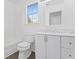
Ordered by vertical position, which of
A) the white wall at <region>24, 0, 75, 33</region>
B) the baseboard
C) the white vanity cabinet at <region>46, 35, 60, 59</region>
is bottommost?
the baseboard

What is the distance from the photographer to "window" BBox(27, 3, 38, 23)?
10.0 feet

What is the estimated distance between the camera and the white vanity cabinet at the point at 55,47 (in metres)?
1.77

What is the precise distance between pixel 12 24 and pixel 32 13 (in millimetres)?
791

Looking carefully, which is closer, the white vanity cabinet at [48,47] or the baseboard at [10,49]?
the white vanity cabinet at [48,47]

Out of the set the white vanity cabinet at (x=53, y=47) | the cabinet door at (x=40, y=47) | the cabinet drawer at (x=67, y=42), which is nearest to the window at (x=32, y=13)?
the cabinet door at (x=40, y=47)

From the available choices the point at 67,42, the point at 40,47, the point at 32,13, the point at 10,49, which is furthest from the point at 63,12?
the point at 10,49

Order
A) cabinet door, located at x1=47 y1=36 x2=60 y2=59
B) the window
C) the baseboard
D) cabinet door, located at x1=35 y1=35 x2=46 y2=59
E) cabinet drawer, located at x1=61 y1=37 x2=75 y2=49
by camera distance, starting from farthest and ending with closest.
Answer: the window, the baseboard, cabinet door, located at x1=35 y1=35 x2=46 y2=59, cabinet door, located at x1=47 y1=36 x2=60 y2=59, cabinet drawer, located at x1=61 y1=37 x2=75 y2=49

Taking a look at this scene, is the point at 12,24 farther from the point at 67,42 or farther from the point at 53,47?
the point at 67,42

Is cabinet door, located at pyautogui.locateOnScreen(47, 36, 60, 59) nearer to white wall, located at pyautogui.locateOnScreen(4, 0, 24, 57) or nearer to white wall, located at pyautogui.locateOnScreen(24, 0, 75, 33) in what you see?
white wall, located at pyautogui.locateOnScreen(24, 0, 75, 33)

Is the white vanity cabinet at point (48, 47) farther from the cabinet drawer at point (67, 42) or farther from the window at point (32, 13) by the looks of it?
the window at point (32, 13)

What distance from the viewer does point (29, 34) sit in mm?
3205

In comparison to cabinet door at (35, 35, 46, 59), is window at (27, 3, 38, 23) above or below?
above

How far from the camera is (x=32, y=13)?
3195 mm

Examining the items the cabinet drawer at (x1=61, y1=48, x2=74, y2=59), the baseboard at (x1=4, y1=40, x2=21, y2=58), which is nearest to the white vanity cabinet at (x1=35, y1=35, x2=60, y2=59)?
the cabinet drawer at (x1=61, y1=48, x2=74, y2=59)
